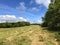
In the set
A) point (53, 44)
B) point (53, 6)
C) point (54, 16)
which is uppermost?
point (53, 6)

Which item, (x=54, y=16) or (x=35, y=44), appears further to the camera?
(x=54, y=16)

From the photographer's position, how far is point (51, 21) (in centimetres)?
4138

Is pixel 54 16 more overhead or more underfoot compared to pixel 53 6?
more underfoot

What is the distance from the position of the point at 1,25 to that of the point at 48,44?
33335 mm

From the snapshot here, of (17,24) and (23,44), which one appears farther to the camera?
(17,24)

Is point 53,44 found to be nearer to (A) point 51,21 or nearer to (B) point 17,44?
(B) point 17,44

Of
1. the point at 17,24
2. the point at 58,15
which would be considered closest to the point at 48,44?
the point at 58,15

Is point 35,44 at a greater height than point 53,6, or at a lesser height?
lesser

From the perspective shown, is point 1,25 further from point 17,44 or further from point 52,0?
point 17,44

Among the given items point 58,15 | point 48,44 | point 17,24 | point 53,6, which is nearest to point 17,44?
point 48,44

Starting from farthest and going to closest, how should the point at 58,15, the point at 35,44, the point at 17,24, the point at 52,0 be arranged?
the point at 17,24
the point at 52,0
the point at 58,15
the point at 35,44

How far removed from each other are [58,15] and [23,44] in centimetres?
2247

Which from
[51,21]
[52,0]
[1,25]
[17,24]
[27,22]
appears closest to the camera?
[51,21]

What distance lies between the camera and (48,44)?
1888cm
